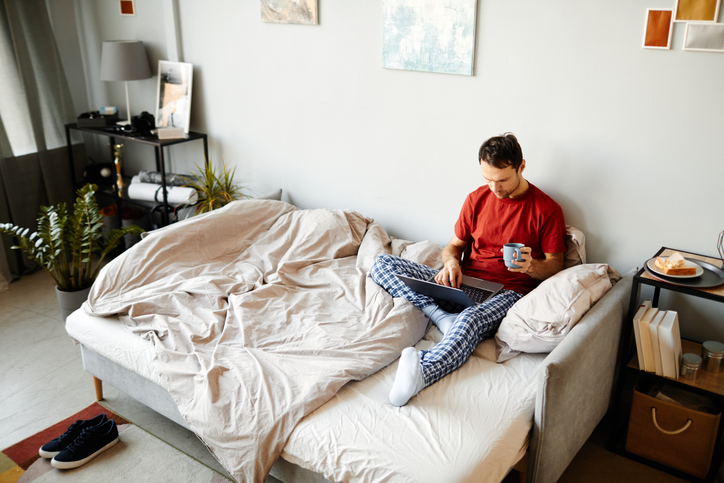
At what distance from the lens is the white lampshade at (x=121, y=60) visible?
355 cm

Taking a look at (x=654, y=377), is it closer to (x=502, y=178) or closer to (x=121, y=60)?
(x=502, y=178)

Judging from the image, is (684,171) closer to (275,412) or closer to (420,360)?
(420,360)

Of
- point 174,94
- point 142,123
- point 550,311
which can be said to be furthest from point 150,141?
point 550,311

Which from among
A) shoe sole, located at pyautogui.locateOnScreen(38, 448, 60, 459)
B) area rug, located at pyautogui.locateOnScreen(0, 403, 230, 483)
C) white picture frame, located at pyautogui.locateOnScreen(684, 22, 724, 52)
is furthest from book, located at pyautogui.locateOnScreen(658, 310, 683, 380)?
shoe sole, located at pyautogui.locateOnScreen(38, 448, 60, 459)

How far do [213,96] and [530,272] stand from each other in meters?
2.25

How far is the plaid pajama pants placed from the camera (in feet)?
6.53

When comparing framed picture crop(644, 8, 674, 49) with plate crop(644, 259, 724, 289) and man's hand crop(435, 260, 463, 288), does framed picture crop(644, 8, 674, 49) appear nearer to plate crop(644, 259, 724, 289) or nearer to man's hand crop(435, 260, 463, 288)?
plate crop(644, 259, 724, 289)

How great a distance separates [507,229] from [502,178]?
25 centimetres

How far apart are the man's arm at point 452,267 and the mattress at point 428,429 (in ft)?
1.29

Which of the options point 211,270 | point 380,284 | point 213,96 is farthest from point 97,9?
point 380,284

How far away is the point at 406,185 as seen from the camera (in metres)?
2.96

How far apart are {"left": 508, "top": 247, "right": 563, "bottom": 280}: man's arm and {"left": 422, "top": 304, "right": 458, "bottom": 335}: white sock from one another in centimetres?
30

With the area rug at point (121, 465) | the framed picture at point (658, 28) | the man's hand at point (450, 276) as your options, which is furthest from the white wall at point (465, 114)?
the area rug at point (121, 465)

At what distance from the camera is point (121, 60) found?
3557 mm
